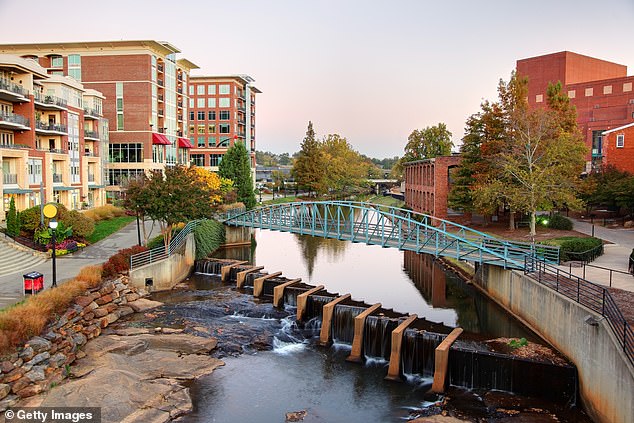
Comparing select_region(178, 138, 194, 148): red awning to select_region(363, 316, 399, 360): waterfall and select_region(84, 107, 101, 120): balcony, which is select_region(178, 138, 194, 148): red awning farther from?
select_region(363, 316, 399, 360): waterfall

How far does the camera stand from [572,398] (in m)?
18.0

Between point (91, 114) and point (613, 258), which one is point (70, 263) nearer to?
point (91, 114)

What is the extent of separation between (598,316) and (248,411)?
11.6m

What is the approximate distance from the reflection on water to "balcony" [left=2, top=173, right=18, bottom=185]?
16656 millimetres

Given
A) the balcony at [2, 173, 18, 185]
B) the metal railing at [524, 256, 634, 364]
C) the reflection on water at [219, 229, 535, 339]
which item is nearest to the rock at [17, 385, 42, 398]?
the reflection on water at [219, 229, 535, 339]

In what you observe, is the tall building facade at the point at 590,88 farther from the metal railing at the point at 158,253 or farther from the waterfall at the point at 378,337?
the waterfall at the point at 378,337

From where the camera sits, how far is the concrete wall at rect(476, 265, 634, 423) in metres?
14.8

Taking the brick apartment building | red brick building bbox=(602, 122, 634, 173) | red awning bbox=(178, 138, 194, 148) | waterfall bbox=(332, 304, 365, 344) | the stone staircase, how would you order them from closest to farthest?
waterfall bbox=(332, 304, 365, 344) → the stone staircase → the brick apartment building → red brick building bbox=(602, 122, 634, 173) → red awning bbox=(178, 138, 194, 148)

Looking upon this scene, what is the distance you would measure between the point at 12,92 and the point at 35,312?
25.8m

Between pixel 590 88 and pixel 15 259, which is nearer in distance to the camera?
pixel 15 259

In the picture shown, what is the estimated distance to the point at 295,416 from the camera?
17.3m

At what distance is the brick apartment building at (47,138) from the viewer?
4075 centimetres

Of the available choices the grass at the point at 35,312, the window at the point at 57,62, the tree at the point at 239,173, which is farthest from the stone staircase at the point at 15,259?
the window at the point at 57,62

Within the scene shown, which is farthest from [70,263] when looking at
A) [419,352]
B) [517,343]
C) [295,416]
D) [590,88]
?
[590,88]
